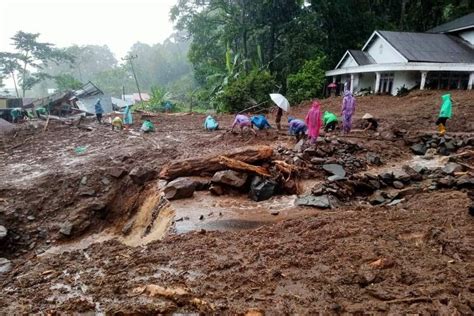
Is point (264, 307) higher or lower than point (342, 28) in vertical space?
lower

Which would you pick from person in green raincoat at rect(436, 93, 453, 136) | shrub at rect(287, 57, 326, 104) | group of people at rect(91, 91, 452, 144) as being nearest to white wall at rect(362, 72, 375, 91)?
shrub at rect(287, 57, 326, 104)

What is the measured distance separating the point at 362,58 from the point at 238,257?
968 inches

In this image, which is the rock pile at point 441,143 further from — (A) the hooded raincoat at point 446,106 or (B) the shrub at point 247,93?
(B) the shrub at point 247,93

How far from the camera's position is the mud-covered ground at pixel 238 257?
384 cm

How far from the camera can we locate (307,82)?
85.6ft

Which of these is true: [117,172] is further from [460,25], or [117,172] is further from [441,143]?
[460,25]

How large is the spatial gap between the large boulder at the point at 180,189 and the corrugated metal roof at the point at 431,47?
18.0m

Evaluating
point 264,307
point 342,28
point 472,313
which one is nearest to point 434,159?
point 472,313

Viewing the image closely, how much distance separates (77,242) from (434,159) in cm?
1041

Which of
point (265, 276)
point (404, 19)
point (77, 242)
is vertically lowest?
point (77, 242)

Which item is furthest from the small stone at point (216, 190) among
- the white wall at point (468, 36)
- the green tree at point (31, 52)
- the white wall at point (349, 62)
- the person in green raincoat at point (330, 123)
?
the green tree at point (31, 52)

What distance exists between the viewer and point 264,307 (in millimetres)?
3764

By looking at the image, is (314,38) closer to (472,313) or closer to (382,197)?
(382,197)

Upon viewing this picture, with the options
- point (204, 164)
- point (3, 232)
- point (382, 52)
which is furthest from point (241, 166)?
point (382, 52)
